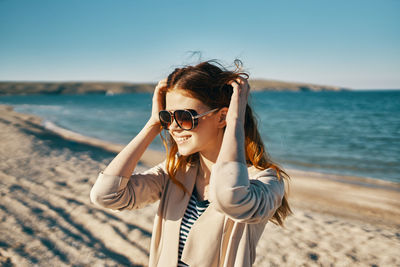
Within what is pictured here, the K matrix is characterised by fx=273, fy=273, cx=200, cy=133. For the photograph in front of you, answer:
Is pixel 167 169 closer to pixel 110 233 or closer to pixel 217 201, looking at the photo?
pixel 217 201

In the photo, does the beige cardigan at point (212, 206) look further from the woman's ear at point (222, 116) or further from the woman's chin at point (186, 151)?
the woman's ear at point (222, 116)

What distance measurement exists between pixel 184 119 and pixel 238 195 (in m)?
0.73

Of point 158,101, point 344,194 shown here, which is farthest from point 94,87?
point 158,101

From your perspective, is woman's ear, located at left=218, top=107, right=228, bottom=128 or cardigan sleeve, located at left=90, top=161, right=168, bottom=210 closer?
cardigan sleeve, located at left=90, top=161, right=168, bottom=210

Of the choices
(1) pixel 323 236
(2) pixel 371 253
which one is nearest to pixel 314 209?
(1) pixel 323 236

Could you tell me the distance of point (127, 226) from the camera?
4.72 metres

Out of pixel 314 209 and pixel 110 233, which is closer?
pixel 110 233

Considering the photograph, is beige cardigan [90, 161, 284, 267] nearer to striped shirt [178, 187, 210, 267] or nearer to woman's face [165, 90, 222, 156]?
striped shirt [178, 187, 210, 267]

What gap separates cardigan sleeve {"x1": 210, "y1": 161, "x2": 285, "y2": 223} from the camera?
1.42 metres

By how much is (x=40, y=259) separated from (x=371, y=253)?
4.79 metres

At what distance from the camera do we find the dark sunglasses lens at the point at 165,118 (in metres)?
1.99

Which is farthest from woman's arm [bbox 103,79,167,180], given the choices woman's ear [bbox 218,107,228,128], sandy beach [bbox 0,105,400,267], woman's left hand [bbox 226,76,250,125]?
sandy beach [bbox 0,105,400,267]

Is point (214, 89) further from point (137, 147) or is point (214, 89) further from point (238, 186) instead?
point (238, 186)

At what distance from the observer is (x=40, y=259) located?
11.8 feet
